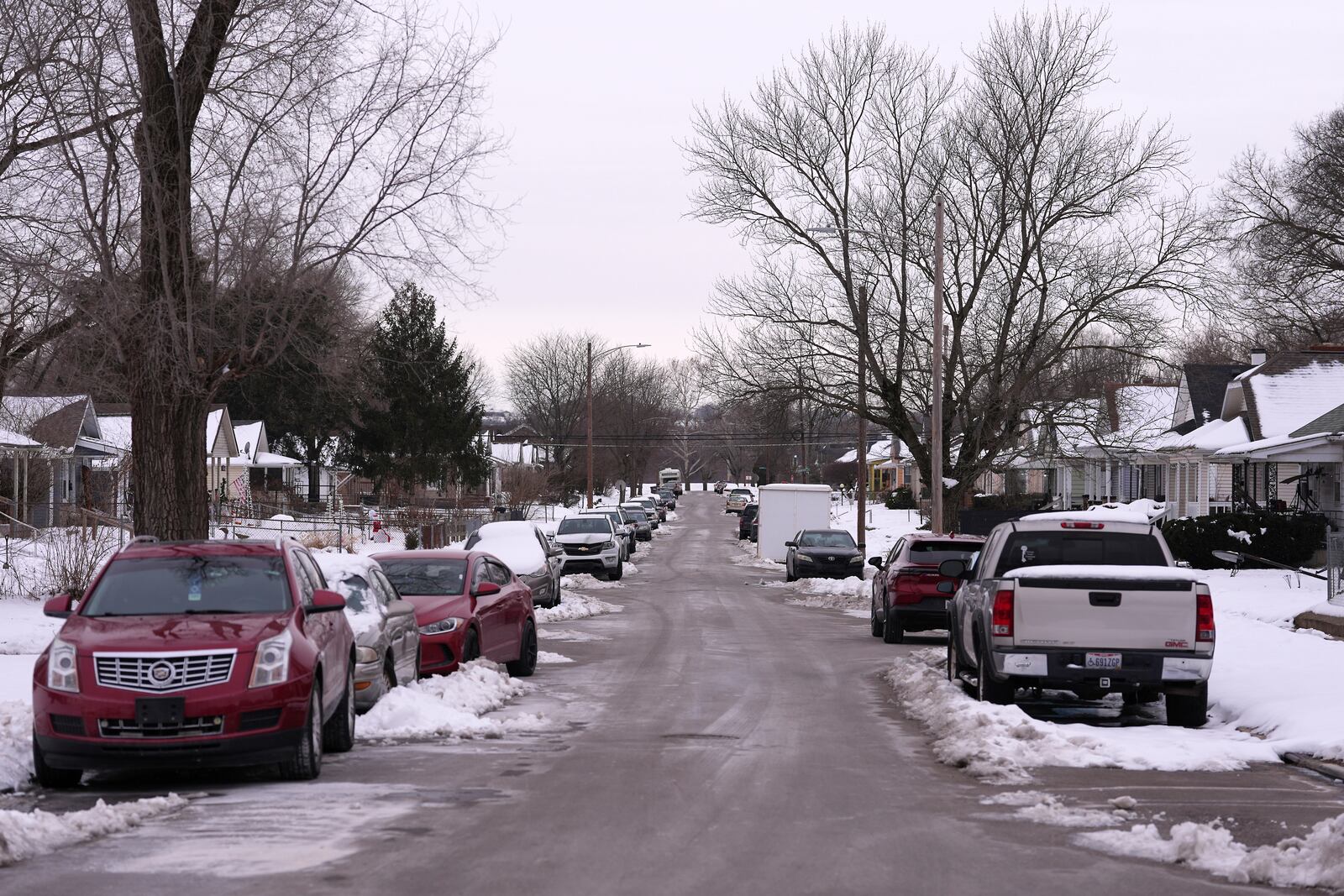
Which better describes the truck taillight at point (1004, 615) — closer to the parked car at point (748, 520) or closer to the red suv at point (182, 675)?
the red suv at point (182, 675)

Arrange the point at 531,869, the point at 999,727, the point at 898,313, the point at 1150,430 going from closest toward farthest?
1. the point at 531,869
2. the point at 999,727
3. the point at 898,313
4. the point at 1150,430

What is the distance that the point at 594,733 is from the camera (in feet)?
41.5

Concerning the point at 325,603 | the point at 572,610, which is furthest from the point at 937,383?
the point at 325,603

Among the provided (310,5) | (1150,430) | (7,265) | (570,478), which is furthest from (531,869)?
(570,478)

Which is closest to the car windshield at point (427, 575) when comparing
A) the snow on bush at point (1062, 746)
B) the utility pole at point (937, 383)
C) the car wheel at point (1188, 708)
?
the snow on bush at point (1062, 746)

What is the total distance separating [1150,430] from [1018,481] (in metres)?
26.0

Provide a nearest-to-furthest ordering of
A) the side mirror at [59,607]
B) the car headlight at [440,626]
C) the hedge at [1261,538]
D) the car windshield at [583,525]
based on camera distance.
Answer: the side mirror at [59,607], the car headlight at [440,626], the hedge at [1261,538], the car windshield at [583,525]

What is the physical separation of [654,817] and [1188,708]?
6.30 metres

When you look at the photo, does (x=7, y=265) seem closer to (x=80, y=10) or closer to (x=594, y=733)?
(x=80, y=10)

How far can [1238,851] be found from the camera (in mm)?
7688

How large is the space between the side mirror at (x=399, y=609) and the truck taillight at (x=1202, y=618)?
24.1 feet

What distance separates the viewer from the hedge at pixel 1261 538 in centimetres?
3291

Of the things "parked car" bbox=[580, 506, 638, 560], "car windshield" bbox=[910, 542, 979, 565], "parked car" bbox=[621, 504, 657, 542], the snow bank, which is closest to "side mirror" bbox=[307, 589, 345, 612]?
"car windshield" bbox=[910, 542, 979, 565]

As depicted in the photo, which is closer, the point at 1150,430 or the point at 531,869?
the point at 531,869
